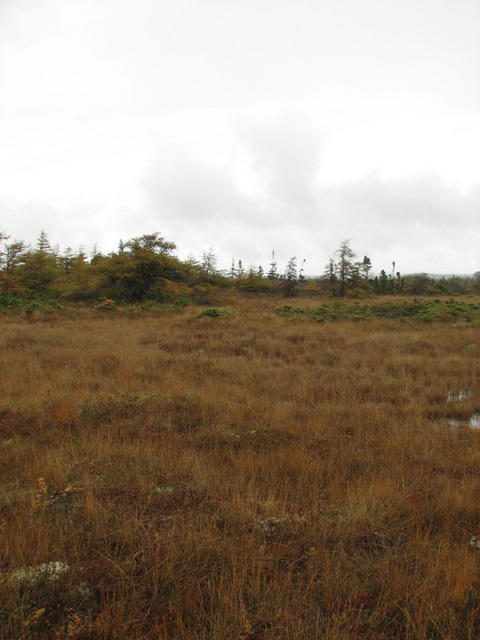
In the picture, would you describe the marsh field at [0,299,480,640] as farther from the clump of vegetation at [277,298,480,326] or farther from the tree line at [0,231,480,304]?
the tree line at [0,231,480,304]

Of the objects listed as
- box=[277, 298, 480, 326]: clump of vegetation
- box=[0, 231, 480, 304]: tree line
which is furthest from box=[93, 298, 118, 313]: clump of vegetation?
box=[277, 298, 480, 326]: clump of vegetation

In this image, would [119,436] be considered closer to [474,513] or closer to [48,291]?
[474,513]

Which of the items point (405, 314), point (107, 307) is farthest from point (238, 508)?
point (107, 307)

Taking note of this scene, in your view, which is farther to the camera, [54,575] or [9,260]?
[9,260]

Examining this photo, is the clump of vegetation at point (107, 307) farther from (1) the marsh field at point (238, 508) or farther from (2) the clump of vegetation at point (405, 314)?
(1) the marsh field at point (238, 508)

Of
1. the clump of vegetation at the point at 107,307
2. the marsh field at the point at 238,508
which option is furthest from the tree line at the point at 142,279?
the marsh field at the point at 238,508

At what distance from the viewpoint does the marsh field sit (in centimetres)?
171

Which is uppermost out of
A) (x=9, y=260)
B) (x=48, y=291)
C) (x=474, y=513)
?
(x=9, y=260)

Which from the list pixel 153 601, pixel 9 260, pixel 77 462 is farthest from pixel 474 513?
pixel 9 260

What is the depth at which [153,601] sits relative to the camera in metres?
1.77

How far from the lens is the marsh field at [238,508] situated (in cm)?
171

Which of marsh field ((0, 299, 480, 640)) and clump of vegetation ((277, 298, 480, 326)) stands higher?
clump of vegetation ((277, 298, 480, 326))

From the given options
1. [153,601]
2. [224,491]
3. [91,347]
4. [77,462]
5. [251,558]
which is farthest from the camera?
[91,347]

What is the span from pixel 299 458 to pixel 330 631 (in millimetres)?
1888
